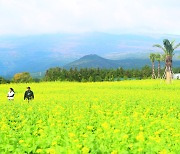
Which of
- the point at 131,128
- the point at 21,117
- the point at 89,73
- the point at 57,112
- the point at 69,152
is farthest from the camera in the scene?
the point at 89,73

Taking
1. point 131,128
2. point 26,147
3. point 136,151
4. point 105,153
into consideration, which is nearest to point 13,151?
point 26,147

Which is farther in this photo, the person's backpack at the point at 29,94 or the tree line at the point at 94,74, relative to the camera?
the tree line at the point at 94,74

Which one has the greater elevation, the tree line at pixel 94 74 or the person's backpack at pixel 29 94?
the tree line at pixel 94 74

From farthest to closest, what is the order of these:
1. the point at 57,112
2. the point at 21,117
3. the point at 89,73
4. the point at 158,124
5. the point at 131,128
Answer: the point at 89,73 → the point at 57,112 → the point at 21,117 → the point at 158,124 → the point at 131,128

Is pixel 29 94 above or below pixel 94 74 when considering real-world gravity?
below

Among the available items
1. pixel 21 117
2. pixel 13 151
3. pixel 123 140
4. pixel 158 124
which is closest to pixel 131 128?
pixel 158 124

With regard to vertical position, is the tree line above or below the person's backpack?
above

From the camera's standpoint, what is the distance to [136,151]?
6941 mm

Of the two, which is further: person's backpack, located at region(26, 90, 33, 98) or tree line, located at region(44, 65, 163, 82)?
tree line, located at region(44, 65, 163, 82)

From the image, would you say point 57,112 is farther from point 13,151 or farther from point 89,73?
point 89,73

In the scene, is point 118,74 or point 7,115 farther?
point 118,74

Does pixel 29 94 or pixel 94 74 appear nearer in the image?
pixel 29 94

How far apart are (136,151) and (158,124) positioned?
501cm

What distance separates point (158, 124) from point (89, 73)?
321ft
